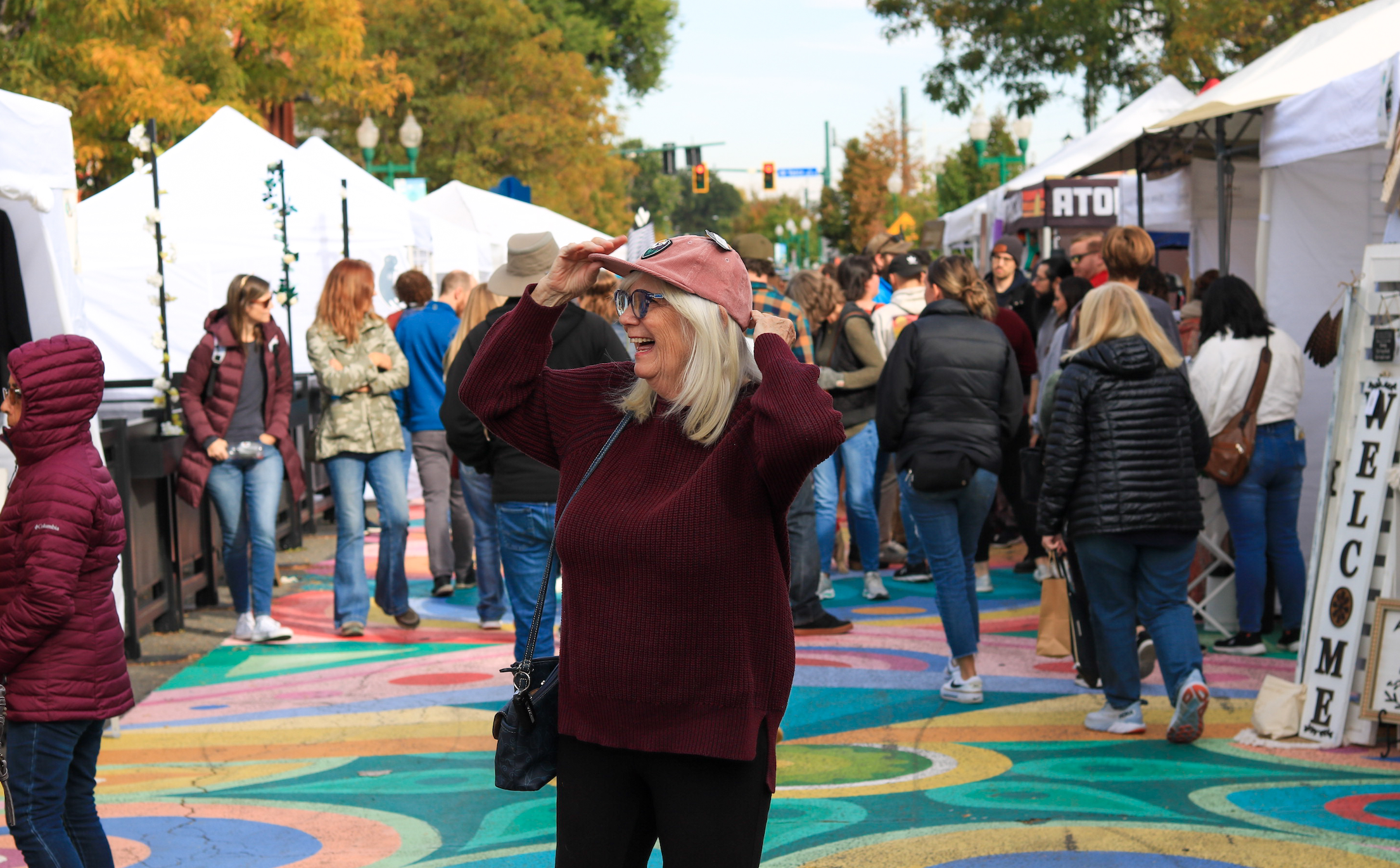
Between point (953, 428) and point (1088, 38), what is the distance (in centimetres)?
2040

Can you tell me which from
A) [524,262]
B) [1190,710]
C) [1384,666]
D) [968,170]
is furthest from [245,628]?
[968,170]

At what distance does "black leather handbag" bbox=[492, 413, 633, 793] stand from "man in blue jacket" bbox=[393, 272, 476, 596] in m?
6.14

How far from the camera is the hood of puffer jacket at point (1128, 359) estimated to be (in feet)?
19.9

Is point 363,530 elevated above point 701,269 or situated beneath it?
situated beneath

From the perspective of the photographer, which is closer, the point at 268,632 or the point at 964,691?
the point at 964,691

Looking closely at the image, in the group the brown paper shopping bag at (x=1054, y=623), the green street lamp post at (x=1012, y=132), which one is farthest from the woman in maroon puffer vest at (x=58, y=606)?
the green street lamp post at (x=1012, y=132)

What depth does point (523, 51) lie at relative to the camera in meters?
35.6

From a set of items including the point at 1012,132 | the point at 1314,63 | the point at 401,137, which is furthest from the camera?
the point at 401,137

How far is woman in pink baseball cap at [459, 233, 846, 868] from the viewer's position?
9.02 ft

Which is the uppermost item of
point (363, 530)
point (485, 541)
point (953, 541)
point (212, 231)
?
point (212, 231)

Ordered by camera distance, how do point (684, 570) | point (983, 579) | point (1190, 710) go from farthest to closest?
point (983, 579) < point (1190, 710) < point (684, 570)

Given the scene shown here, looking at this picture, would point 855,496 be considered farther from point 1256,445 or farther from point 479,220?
point 479,220

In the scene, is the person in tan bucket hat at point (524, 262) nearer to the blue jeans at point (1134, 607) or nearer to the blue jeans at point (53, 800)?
the blue jeans at point (1134, 607)

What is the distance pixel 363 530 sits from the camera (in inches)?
337
